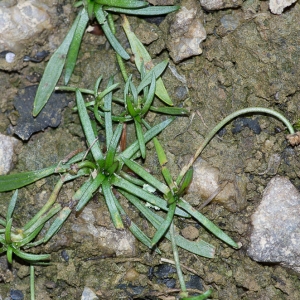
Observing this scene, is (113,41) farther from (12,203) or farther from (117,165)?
(12,203)

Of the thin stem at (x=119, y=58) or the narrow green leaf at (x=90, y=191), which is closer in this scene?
the narrow green leaf at (x=90, y=191)

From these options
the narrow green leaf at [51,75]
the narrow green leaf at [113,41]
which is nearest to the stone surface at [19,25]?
the narrow green leaf at [51,75]

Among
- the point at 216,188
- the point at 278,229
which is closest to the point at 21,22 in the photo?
the point at 216,188

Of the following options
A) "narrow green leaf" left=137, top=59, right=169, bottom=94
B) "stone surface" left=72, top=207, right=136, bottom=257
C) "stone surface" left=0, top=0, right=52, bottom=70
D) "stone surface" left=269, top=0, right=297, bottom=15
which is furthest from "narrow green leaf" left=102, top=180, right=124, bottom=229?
"stone surface" left=269, top=0, right=297, bottom=15

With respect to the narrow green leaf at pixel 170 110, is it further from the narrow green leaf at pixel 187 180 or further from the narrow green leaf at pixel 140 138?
the narrow green leaf at pixel 187 180

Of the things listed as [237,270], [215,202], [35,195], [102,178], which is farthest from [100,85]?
[237,270]

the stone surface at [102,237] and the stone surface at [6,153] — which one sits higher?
the stone surface at [6,153]
